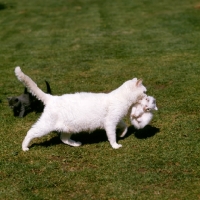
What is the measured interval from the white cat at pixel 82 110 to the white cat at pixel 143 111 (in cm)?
10

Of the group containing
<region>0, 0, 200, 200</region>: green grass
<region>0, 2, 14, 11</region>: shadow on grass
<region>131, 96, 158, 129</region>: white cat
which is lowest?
<region>0, 2, 14, 11</region>: shadow on grass

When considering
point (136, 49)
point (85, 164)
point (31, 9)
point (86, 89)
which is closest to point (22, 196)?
point (85, 164)

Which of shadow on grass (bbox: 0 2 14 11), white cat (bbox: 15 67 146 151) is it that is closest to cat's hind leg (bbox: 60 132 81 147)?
white cat (bbox: 15 67 146 151)

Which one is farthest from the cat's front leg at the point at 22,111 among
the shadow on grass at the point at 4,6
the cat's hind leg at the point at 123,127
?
the shadow on grass at the point at 4,6

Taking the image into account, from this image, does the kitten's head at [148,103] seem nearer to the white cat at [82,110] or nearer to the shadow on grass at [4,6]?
the white cat at [82,110]

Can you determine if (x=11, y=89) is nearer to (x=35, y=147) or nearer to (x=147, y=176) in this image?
(x=35, y=147)

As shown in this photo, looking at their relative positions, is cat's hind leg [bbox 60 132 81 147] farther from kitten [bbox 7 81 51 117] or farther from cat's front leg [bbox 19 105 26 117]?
cat's front leg [bbox 19 105 26 117]

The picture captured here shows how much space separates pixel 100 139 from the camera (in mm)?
6523

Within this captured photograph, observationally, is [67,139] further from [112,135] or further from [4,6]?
[4,6]

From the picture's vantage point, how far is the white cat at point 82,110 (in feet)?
19.2

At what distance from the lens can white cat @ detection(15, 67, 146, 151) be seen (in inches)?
230

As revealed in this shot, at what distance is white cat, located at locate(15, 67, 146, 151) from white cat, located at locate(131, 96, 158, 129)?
0.10 m

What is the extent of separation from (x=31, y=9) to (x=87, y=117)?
728 inches

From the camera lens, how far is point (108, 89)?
905 centimetres
